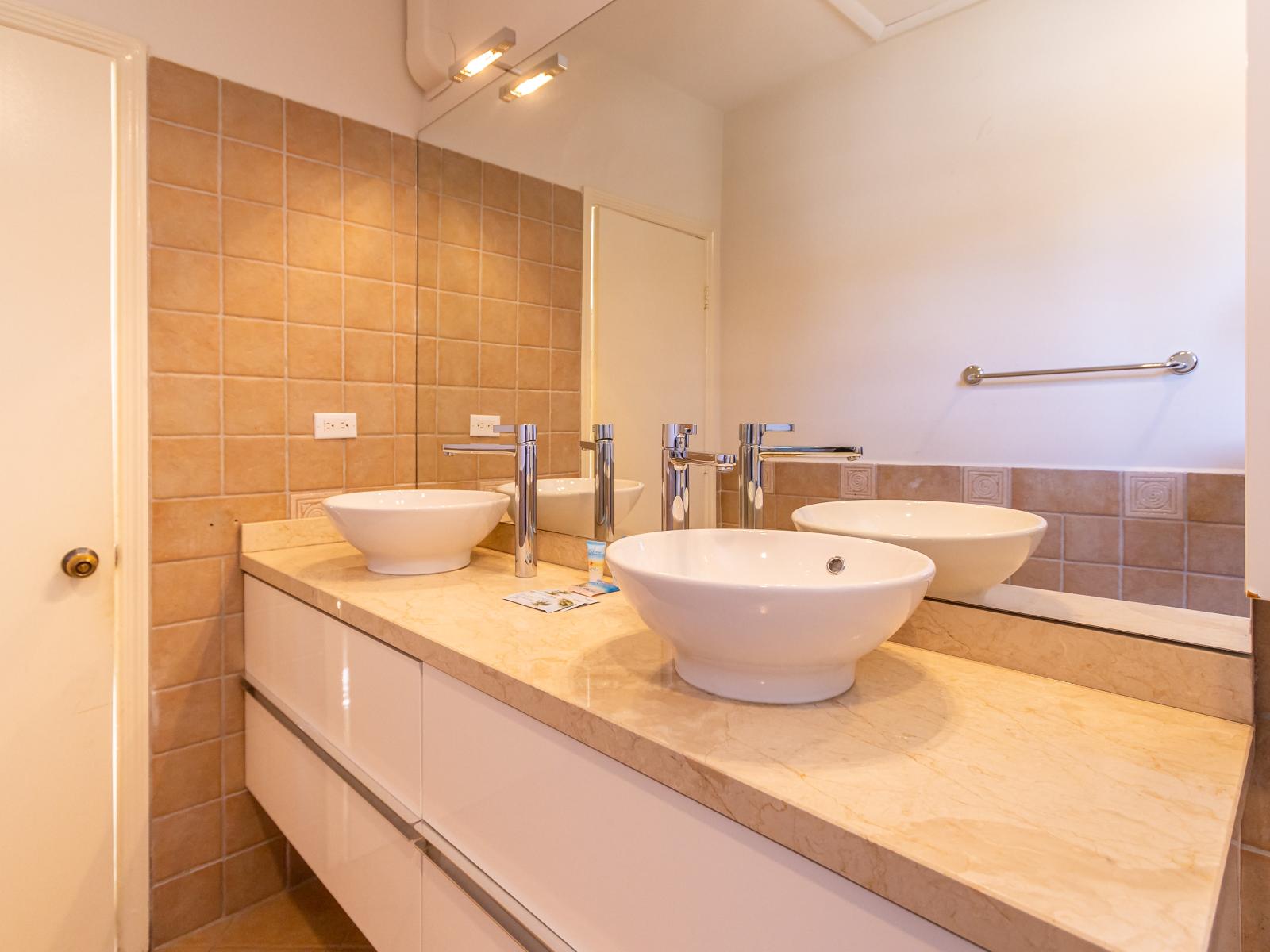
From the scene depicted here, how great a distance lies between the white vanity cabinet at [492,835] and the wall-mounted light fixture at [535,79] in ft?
4.32

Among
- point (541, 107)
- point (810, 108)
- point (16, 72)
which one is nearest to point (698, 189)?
point (810, 108)

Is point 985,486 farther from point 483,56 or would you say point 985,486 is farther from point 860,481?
point 483,56

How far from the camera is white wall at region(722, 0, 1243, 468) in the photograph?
2.69 feet

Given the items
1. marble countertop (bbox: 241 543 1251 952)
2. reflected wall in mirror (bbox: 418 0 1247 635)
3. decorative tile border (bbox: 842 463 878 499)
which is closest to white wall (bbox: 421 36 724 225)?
reflected wall in mirror (bbox: 418 0 1247 635)

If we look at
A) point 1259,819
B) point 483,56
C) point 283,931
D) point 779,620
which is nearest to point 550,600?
point 779,620

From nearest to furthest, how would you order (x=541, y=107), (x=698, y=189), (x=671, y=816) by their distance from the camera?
(x=671, y=816), (x=698, y=189), (x=541, y=107)

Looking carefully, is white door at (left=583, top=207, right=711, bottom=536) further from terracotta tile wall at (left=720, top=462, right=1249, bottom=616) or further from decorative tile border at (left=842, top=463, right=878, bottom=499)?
terracotta tile wall at (left=720, top=462, right=1249, bottom=616)

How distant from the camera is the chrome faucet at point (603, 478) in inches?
59.1

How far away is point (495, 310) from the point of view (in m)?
1.88

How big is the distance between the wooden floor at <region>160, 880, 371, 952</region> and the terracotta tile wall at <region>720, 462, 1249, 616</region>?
5.57 ft

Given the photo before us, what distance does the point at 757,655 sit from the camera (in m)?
0.73

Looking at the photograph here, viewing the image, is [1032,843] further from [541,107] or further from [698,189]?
[541,107]

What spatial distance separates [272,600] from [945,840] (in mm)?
1459

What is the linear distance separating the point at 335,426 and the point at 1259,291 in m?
1.83
